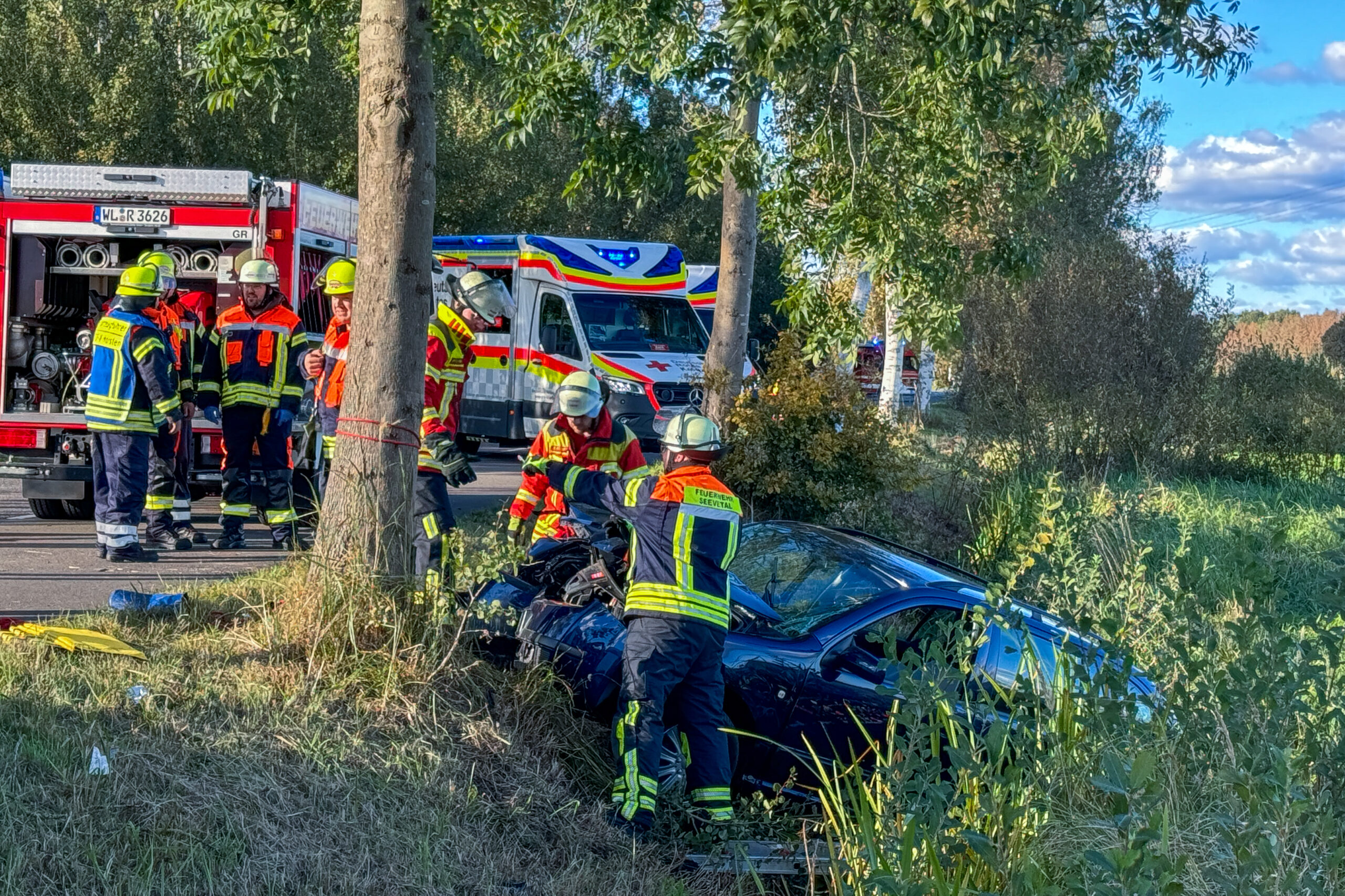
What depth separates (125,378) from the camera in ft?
29.5

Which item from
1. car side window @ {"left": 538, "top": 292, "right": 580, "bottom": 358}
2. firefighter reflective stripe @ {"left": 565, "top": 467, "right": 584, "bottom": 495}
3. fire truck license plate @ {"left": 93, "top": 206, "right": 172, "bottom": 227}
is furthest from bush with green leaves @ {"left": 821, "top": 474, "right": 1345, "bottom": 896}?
car side window @ {"left": 538, "top": 292, "right": 580, "bottom": 358}

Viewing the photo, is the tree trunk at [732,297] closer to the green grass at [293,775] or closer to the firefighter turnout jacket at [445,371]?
the firefighter turnout jacket at [445,371]

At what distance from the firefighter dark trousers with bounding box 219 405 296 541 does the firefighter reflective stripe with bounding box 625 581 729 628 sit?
496 cm

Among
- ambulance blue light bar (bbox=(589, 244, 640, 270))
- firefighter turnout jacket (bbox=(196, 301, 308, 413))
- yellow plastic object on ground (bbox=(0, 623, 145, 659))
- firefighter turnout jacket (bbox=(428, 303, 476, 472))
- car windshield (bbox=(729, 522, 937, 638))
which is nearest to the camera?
yellow plastic object on ground (bbox=(0, 623, 145, 659))

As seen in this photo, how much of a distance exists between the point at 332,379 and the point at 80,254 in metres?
3.57

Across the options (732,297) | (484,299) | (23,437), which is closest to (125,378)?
(23,437)

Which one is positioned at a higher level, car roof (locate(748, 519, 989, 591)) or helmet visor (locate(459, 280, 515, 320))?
helmet visor (locate(459, 280, 515, 320))

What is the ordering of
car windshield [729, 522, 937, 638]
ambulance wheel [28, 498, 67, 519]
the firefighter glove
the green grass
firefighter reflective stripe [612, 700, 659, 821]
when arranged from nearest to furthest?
the green grass < firefighter reflective stripe [612, 700, 659, 821] < car windshield [729, 522, 937, 638] < the firefighter glove < ambulance wheel [28, 498, 67, 519]

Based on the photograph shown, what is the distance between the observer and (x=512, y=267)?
16750mm

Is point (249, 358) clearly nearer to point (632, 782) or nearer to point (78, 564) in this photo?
point (78, 564)

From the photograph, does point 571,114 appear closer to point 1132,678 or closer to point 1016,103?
point 1016,103

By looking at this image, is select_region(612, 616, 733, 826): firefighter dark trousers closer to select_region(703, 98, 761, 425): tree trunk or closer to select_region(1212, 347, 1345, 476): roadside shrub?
select_region(703, 98, 761, 425): tree trunk

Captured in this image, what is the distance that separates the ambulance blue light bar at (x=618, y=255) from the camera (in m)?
16.8

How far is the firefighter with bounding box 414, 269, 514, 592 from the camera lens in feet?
23.8
